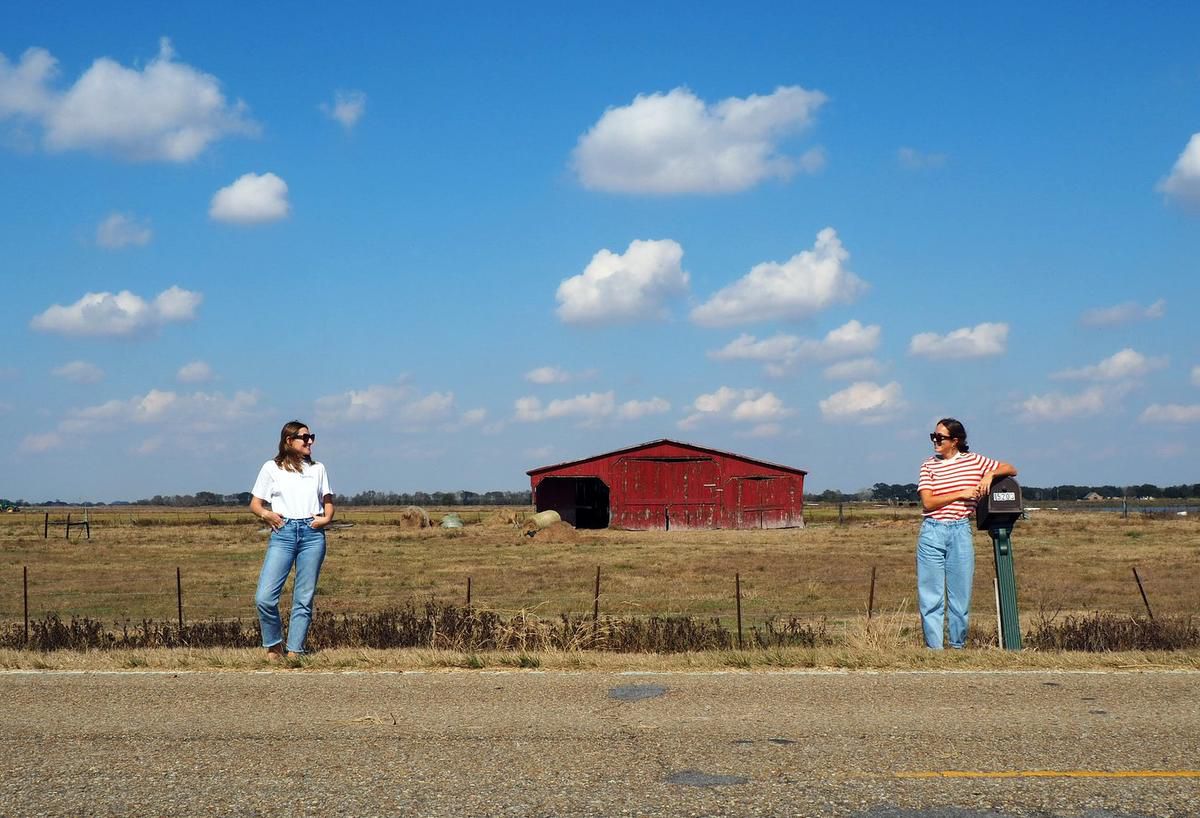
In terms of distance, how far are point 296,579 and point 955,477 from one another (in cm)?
499

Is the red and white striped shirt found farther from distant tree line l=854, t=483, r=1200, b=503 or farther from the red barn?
distant tree line l=854, t=483, r=1200, b=503

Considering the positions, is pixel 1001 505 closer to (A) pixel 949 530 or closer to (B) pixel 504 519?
(A) pixel 949 530

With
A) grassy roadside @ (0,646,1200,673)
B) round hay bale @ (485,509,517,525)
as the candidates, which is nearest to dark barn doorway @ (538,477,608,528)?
round hay bale @ (485,509,517,525)

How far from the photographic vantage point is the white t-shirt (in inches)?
321

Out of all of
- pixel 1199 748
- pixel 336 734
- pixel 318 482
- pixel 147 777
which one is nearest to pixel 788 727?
pixel 1199 748

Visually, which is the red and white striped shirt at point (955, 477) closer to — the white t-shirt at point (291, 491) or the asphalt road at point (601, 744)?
the asphalt road at point (601, 744)

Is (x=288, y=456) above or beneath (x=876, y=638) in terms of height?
above

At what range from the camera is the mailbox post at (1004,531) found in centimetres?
812

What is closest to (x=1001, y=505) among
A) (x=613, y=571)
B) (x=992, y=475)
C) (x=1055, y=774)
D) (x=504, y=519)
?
(x=992, y=475)

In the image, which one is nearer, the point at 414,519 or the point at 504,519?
the point at 414,519

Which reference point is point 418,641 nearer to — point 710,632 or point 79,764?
point 710,632

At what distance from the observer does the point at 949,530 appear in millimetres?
8367

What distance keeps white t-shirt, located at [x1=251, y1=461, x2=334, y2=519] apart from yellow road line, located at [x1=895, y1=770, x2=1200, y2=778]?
502cm

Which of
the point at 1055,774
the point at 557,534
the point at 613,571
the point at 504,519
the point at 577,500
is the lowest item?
the point at 613,571
